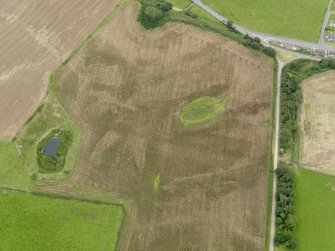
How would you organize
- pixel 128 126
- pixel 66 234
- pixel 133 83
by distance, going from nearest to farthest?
pixel 66 234
pixel 128 126
pixel 133 83

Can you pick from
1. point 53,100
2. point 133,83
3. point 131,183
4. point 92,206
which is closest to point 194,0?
point 133,83

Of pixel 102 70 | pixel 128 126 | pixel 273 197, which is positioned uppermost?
pixel 102 70

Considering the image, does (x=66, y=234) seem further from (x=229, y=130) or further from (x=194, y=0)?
(x=194, y=0)

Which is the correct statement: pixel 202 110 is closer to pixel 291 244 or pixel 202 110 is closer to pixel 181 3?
pixel 291 244

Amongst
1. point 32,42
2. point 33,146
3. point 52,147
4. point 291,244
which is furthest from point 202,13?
point 291,244

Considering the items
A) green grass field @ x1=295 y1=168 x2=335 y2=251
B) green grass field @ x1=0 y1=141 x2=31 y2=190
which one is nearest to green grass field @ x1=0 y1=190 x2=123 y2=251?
green grass field @ x1=0 y1=141 x2=31 y2=190

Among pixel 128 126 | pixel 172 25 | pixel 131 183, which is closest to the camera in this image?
pixel 131 183

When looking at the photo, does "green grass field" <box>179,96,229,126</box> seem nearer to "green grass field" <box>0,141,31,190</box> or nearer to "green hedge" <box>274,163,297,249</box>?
"green hedge" <box>274,163,297,249</box>
